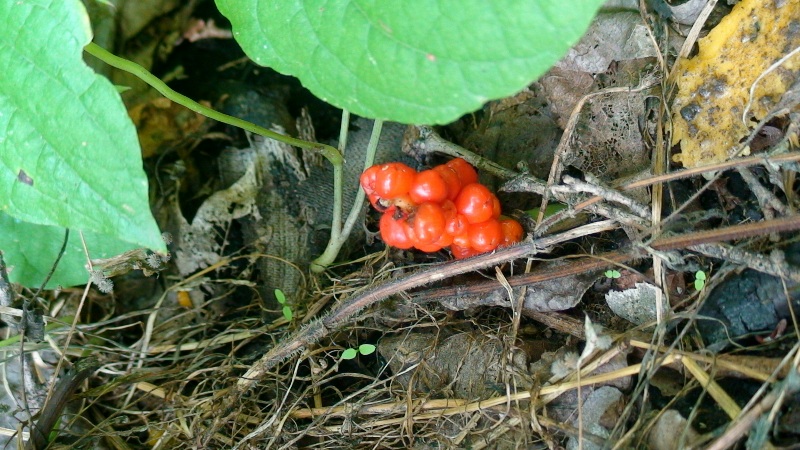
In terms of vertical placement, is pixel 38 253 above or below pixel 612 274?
below

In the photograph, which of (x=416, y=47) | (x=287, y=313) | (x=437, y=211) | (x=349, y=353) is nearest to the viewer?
A: (x=416, y=47)

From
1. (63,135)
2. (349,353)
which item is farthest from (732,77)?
(63,135)

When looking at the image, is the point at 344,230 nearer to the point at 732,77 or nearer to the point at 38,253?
the point at 38,253

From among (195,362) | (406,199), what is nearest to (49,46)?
(406,199)

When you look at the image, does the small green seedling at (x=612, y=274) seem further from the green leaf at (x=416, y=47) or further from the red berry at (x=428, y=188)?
the green leaf at (x=416, y=47)

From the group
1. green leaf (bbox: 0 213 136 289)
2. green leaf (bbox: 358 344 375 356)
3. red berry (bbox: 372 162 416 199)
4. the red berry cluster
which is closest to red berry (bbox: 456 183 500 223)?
the red berry cluster
